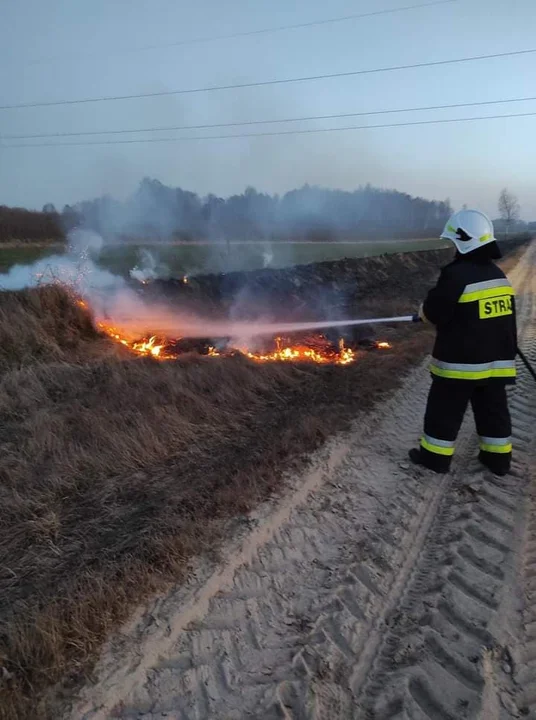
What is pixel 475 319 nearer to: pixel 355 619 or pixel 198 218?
pixel 355 619

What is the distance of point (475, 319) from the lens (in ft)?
13.3

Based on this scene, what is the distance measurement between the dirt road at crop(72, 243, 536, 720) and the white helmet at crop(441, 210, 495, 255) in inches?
81.2

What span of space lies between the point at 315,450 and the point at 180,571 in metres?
1.98

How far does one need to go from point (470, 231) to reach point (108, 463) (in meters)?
3.73

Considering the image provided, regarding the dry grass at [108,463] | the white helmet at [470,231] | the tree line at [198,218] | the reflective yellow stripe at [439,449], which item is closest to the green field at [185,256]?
the tree line at [198,218]

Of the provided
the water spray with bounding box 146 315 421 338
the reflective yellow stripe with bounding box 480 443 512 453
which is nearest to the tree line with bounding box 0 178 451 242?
the water spray with bounding box 146 315 421 338

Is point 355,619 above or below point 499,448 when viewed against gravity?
below

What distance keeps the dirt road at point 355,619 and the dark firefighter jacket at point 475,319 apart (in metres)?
1.01

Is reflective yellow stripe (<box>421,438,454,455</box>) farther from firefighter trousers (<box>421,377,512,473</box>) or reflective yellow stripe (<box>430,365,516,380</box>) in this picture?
reflective yellow stripe (<box>430,365,516,380</box>)

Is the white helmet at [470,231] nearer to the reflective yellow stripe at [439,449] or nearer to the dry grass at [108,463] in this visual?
the reflective yellow stripe at [439,449]

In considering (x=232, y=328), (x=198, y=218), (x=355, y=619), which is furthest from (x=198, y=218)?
(x=355, y=619)

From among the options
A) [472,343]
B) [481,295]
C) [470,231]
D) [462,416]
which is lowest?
[462,416]

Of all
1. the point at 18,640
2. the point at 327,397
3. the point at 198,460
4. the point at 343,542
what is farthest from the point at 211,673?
the point at 327,397

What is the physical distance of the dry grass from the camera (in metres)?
2.54
